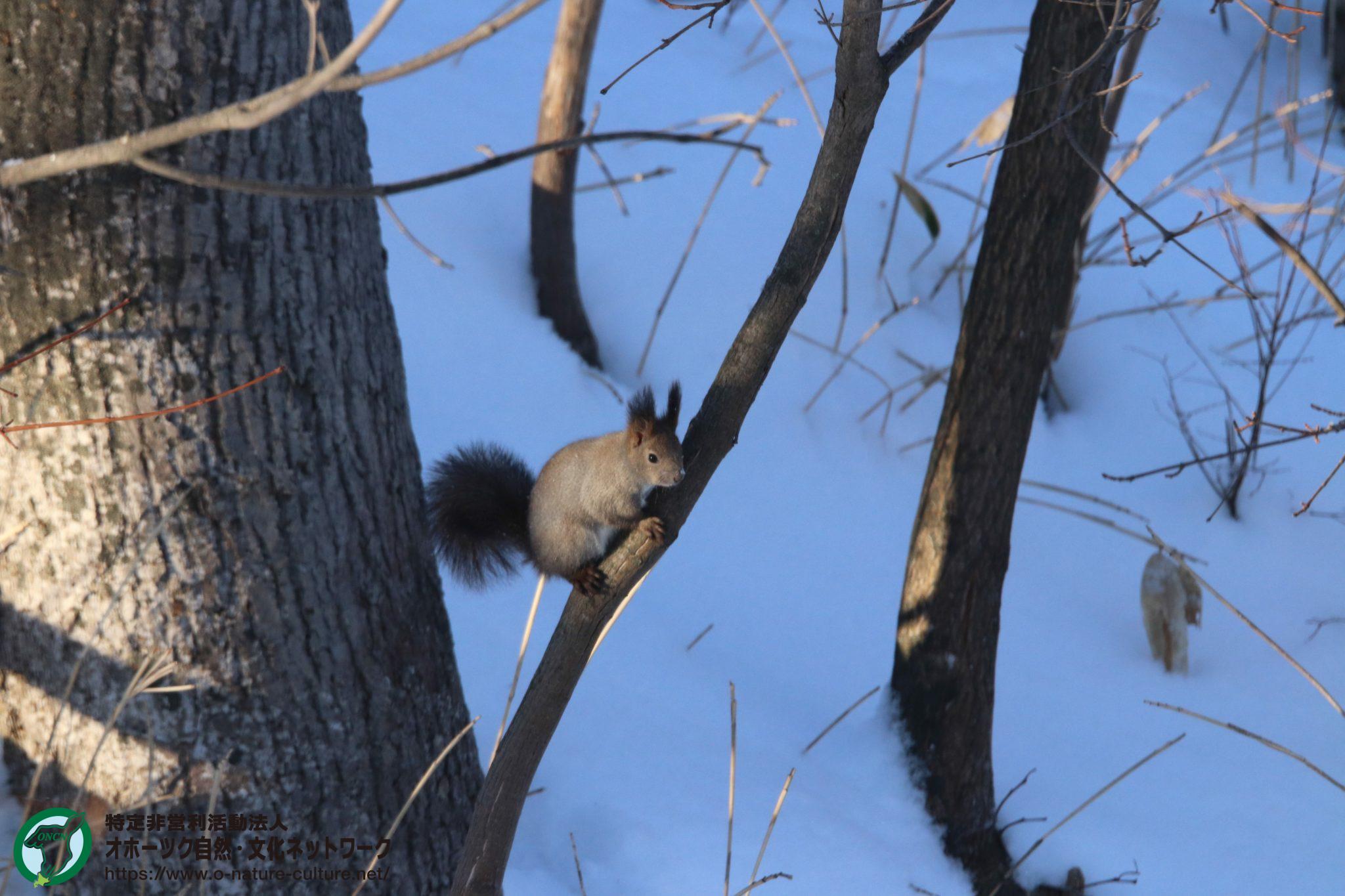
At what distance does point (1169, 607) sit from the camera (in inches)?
132

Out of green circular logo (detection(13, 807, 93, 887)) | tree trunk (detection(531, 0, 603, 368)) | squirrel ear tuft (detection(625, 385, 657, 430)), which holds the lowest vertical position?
green circular logo (detection(13, 807, 93, 887))

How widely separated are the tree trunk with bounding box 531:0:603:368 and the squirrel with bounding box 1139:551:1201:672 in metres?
2.19

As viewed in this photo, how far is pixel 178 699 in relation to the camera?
5.09 feet

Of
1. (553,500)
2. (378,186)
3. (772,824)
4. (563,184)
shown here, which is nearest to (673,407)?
(553,500)

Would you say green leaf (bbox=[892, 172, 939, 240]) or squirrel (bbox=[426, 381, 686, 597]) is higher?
green leaf (bbox=[892, 172, 939, 240])

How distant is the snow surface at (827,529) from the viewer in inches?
101

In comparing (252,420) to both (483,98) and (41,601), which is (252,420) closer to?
(41,601)

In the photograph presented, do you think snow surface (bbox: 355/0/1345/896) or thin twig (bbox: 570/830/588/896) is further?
snow surface (bbox: 355/0/1345/896)

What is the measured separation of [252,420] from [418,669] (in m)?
Result: 0.52

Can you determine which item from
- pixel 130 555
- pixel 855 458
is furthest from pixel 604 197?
pixel 130 555

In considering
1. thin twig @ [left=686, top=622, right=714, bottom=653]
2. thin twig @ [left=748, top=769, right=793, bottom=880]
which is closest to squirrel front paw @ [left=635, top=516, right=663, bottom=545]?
thin twig @ [left=748, top=769, right=793, bottom=880]

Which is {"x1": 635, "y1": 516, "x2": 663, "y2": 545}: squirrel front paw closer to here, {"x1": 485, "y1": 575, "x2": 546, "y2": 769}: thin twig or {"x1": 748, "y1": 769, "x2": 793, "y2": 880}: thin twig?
{"x1": 485, "y1": 575, "x2": 546, "y2": 769}: thin twig

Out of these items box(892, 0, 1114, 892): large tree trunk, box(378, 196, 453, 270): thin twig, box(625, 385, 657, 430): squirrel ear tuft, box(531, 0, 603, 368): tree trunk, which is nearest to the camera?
box(378, 196, 453, 270): thin twig

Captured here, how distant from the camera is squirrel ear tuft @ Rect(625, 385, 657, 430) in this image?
68.0 inches
